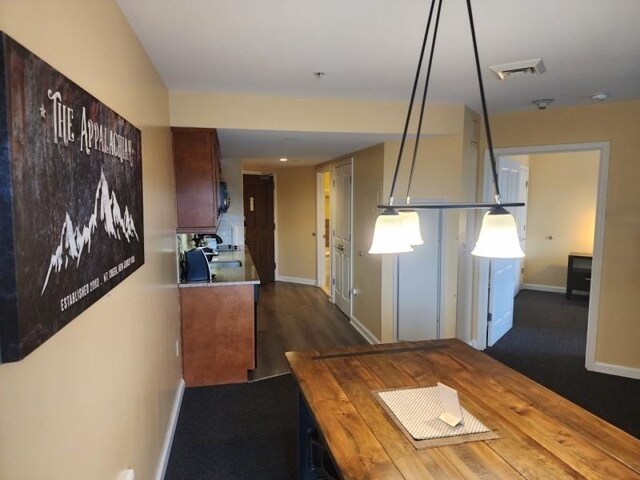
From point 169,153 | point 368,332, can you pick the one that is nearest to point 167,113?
point 169,153

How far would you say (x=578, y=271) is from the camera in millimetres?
5902

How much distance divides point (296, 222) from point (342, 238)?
1794mm

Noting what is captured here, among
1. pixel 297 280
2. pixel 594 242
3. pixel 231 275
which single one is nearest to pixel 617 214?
pixel 594 242

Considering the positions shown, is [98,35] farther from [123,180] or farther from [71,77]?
[123,180]

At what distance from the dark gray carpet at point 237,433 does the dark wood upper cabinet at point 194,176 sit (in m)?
1.35

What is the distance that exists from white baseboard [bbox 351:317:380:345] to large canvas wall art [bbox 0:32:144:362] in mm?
3309

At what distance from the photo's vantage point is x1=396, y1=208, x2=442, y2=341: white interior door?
3.82 m

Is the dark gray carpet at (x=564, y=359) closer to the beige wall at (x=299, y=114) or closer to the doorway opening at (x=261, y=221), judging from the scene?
the beige wall at (x=299, y=114)

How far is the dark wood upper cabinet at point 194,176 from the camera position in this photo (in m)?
3.07

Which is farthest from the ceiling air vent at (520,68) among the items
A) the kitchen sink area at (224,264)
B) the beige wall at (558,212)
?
the beige wall at (558,212)

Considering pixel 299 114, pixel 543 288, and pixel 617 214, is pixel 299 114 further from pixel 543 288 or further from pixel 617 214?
pixel 543 288

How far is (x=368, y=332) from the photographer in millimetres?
4504

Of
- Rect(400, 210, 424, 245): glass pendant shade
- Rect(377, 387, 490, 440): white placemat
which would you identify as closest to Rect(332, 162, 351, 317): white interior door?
Rect(400, 210, 424, 245): glass pendant shade

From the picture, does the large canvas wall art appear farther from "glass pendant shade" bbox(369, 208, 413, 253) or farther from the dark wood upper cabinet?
the dark wood upper cabinet
